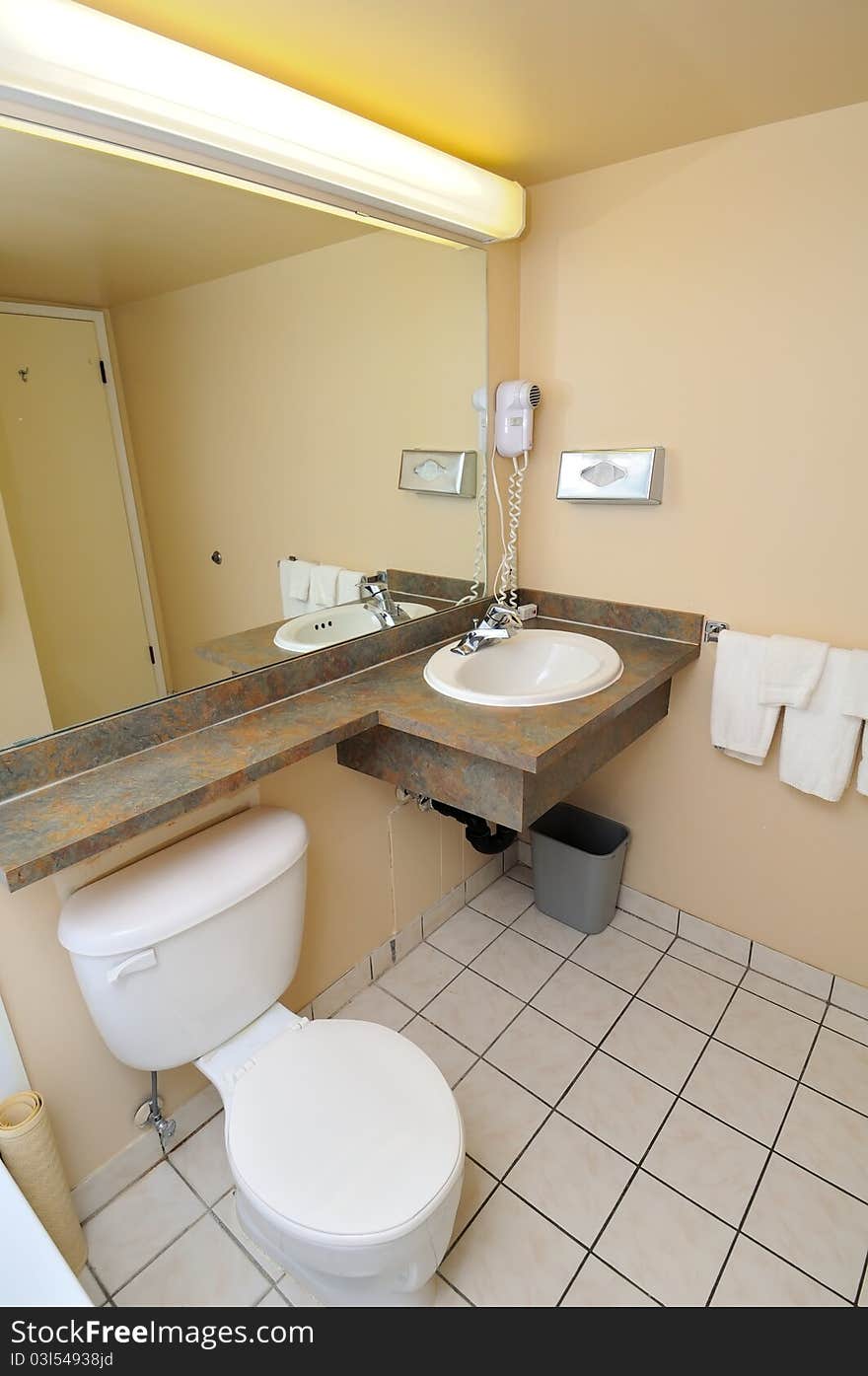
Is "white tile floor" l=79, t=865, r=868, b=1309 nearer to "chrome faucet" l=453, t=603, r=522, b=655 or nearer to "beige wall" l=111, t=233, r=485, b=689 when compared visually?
"chrome faucet" l=453, t=603, r=522, b=655

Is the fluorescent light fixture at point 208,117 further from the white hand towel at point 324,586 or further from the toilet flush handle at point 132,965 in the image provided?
the toilet flush handle at point 132,965

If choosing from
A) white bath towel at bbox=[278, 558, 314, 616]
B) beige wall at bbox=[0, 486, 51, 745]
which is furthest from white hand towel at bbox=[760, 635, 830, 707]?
beige wall at bbox=[0, 486, 51, 745]

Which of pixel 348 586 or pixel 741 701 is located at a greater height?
pixel 348 586

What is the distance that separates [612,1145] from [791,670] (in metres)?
1.13

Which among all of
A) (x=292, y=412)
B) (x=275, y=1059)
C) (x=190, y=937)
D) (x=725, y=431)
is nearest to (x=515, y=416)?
(x=725, y=431)

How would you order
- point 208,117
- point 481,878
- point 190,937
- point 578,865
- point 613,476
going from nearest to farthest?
point 208,117
point 190,937
point 613,476
point 578,865
point 481,878

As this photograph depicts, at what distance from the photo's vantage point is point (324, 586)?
162 centimetres

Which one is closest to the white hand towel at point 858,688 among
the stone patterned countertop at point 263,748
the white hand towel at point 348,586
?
the stone patterned countertop at point 263,748

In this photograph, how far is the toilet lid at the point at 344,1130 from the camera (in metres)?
1.02

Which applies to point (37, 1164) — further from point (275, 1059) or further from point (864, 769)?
point (864, 769)

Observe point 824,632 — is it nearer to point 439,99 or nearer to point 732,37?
point 732,37

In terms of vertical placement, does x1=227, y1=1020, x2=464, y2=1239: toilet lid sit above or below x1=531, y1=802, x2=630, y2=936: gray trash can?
above

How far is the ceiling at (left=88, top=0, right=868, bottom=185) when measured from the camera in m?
0.99
